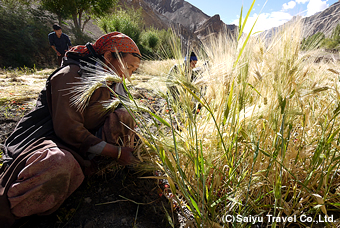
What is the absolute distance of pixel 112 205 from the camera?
1116 mm

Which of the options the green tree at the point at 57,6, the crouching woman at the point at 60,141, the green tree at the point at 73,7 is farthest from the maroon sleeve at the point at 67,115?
A: the green tree at the point at 57,6

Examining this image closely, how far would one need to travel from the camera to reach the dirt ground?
1020mm

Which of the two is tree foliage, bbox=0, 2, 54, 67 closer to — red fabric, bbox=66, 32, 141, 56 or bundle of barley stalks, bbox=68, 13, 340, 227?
red fabric, bbox=66, 32, 141, 56

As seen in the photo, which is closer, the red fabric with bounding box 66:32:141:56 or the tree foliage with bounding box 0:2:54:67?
the red fabric with bounding box 66:32:141:56

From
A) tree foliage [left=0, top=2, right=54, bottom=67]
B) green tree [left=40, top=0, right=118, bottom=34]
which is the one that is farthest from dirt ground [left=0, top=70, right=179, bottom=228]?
green tree [left=40, top=0, right=118, bottom=34]

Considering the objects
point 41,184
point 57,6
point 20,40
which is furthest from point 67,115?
point 57,6

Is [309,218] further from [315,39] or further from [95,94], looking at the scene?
[95,94]

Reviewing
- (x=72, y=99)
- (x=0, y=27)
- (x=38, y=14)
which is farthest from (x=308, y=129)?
(x=38, y=14)

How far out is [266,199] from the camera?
83 centimetres

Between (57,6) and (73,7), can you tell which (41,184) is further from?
(57,6)

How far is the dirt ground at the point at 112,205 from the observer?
102cm

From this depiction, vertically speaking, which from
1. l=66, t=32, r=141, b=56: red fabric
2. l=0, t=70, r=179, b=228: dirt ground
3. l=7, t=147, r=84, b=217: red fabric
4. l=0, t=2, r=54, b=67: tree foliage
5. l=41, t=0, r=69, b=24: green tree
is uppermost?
l=41, t=0, r=69, b=24: green tree

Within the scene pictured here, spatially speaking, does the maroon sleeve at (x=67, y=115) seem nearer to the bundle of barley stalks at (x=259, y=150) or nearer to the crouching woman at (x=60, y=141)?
the crouching woman at (x=60, y=141)

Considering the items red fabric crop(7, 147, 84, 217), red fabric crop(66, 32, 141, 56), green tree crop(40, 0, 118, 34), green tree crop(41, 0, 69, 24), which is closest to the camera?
red fabric crop(7, 147, 84, 217)
